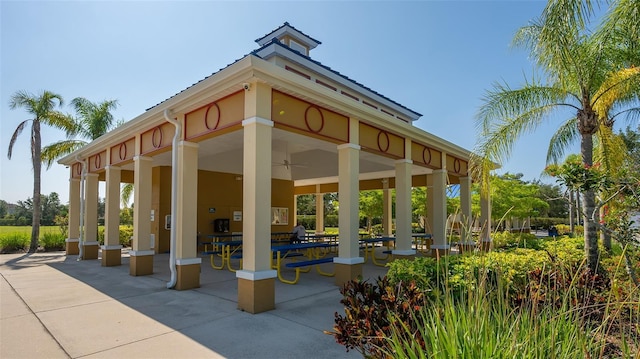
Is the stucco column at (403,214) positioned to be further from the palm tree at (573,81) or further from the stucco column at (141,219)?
the stucco column at (141,219)

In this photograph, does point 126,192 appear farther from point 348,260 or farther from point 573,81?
point 573,81

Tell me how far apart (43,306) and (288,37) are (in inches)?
466

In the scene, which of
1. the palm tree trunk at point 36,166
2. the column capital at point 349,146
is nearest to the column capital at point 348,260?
the column capital at point 349,146

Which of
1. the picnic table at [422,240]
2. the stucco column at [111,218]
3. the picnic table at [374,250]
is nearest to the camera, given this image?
the stucco column at [111,218]

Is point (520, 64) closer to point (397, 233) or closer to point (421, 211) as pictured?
point (397, 233)

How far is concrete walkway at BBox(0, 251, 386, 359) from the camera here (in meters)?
4.43

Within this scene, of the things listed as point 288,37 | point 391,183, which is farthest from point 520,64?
point 391,183

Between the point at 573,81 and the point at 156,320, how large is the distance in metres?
9.55

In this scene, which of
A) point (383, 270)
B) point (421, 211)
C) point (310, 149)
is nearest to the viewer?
point (383, 270)

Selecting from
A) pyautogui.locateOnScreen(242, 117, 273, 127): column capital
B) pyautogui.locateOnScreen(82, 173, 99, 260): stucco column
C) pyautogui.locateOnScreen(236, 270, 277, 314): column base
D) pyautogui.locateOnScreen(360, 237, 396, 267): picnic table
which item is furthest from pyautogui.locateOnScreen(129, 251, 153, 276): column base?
pyautogui.locateOnScreen(360, 237, 396, 267): picnic table

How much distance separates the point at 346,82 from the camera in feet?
48.2

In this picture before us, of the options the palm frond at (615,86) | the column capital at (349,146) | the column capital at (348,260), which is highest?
the palm frond at (615,86)

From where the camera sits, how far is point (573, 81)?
27.1ft

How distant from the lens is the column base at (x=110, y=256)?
11.2m
